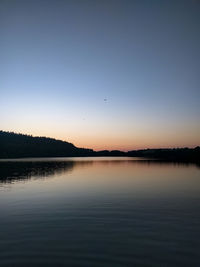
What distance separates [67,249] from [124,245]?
166 inches

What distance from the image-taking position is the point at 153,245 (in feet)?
56.8

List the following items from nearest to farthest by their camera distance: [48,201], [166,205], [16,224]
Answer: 1. [16,224]
2. [166,205]
3. [48,201]

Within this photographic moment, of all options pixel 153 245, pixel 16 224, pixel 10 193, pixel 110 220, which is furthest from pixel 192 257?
Answer: pixel 10 193

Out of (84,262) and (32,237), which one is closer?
(84,262)

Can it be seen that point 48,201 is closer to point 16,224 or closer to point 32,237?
point 16,224

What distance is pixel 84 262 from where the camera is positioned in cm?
1466

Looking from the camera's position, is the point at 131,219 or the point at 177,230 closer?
the point at 177,230

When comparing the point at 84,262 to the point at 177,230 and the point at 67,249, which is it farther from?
the point at 177,230

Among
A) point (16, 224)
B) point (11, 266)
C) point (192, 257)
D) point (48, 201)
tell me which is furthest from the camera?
point (48, 201)

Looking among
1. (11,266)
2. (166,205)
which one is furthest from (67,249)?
(166,205)

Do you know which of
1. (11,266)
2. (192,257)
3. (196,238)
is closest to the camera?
(11,266)

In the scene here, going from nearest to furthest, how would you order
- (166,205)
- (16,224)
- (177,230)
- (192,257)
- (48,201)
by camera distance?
(192,257) → (177,230) → (16,224) → (166,205) → (48,201)

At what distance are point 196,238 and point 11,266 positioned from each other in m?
14.0

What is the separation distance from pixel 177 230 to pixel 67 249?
10.3m
